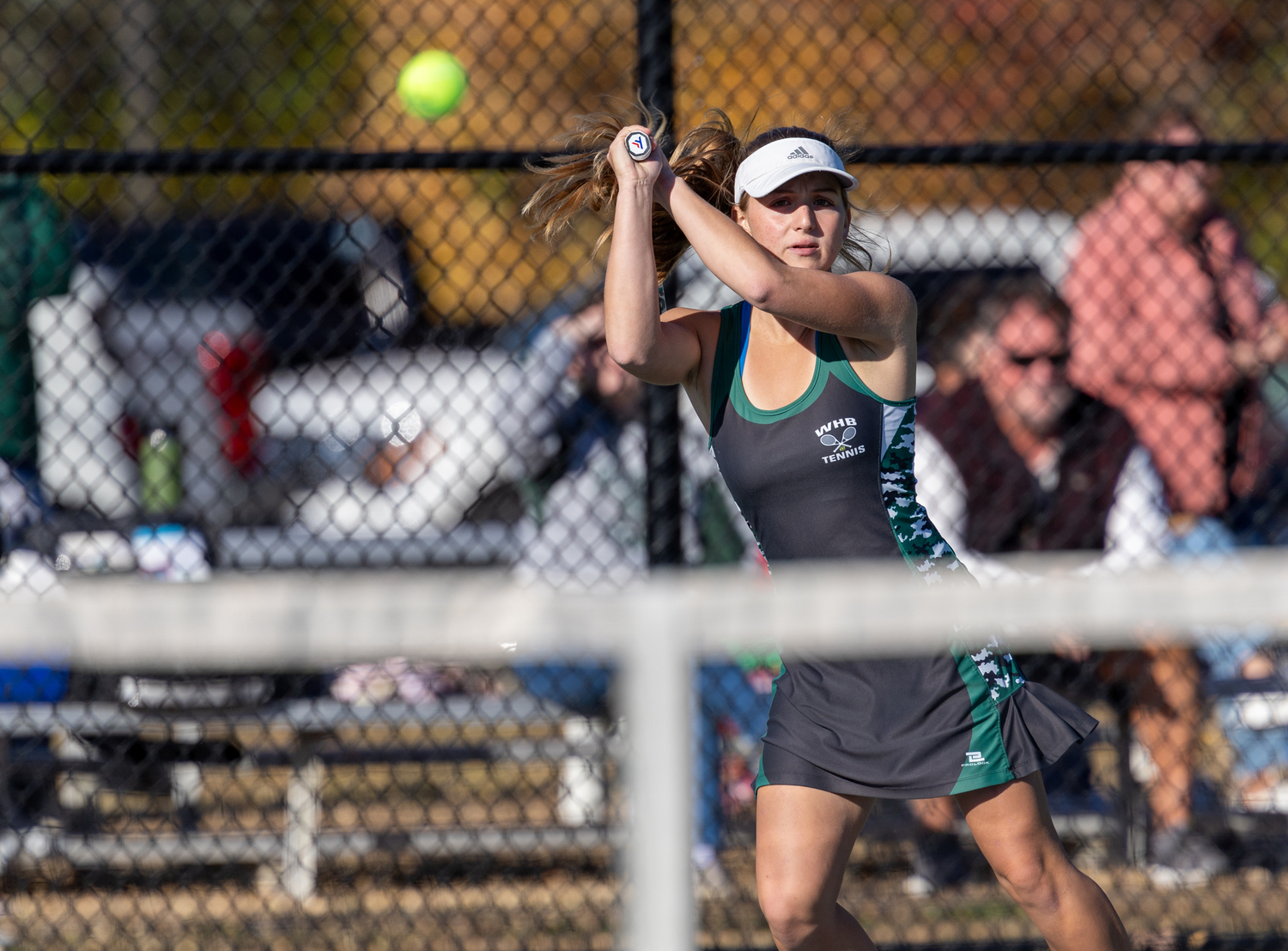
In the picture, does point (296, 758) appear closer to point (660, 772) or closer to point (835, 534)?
point (835, 534)

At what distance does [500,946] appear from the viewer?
341 centimetres

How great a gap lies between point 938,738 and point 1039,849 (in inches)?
9.3

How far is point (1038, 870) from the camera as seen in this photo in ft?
7.02

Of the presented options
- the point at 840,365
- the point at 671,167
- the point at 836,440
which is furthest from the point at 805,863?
the point at 671,167

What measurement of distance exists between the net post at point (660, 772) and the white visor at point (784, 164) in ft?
3.81

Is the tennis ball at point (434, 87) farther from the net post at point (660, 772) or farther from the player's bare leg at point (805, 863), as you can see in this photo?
the net post at point (660, 772)

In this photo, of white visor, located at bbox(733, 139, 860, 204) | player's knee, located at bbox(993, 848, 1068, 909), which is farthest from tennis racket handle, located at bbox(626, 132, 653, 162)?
player's knee, located at bbox(993, 848, 1068, 909)

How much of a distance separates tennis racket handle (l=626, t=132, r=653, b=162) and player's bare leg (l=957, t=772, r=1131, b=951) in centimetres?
113

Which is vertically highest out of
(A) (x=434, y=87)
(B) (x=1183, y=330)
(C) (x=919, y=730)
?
(A) (x=434, y=87)

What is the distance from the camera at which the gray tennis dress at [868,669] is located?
85.2 inches

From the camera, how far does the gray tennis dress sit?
2.16m

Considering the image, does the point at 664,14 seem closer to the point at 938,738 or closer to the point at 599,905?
the point at 938,738

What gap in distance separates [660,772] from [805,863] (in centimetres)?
107

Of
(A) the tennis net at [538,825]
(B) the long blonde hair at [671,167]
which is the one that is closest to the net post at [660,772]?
(B) the long blonde hair at [671,167]
